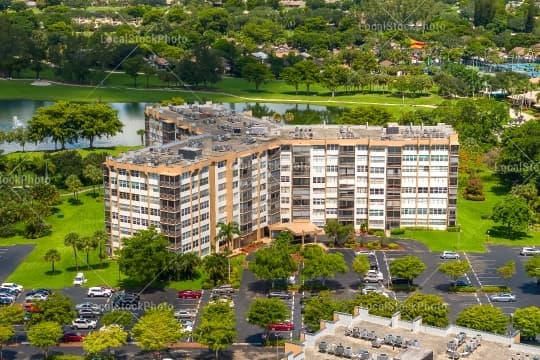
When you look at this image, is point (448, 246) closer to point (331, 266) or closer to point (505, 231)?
point (505, 231)

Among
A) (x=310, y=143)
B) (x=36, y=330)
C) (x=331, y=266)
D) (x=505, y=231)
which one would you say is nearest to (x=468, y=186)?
(x=505, y=231)

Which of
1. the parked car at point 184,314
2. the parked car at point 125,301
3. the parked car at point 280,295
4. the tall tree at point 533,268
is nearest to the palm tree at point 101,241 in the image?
the parked car at point 125,301

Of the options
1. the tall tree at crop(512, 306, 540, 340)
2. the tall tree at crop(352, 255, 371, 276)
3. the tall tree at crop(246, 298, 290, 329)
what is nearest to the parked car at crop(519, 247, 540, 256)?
the tall tree at crop(352, 255, 371, 276)

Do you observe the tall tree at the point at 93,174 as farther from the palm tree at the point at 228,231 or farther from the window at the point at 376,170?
the window at the point at 376,170

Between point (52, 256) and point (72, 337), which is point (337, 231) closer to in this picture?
point (52, 256)

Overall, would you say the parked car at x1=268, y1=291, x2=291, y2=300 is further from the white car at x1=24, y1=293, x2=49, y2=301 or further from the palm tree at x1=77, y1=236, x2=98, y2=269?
the white car at x1=24, y1=293, x2=49, y2=301

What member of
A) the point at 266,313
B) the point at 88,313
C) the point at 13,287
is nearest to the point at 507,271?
the point at 266,313
